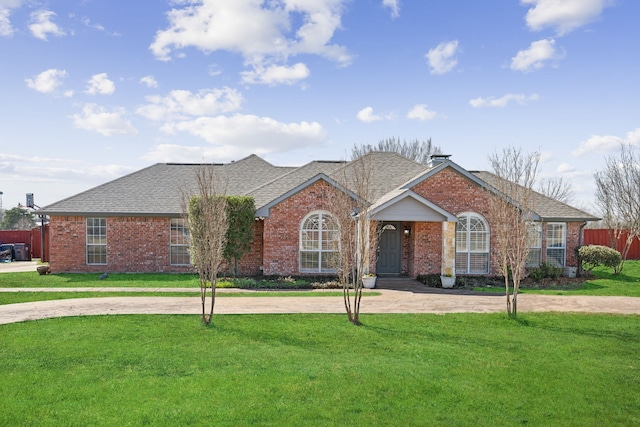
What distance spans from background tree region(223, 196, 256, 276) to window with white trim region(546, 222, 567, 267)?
1327 cm

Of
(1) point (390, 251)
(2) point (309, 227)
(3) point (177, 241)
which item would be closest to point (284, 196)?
(2) point (309, 227)

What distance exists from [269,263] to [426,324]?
9.39 metres

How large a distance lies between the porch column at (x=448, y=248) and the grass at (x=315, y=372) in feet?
21.4

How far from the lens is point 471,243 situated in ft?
65.1

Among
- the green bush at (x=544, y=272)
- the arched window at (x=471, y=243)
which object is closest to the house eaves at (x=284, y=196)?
the arched window at (x=471, y=243)

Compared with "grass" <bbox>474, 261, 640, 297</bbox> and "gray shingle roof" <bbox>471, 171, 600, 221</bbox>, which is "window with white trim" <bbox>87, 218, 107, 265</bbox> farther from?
"gray shingle roof" <bbox>471, 171, 600, 221</bbox>

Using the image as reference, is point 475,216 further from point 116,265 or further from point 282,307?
point 116,265

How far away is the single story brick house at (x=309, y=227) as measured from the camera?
19.2 m

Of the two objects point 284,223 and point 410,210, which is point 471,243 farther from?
point 284,223

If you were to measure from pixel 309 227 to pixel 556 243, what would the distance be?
11300 millimetres

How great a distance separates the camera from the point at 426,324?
437 inches

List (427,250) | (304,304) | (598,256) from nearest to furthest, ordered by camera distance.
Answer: (304,304) < (427,250) < (598,256)

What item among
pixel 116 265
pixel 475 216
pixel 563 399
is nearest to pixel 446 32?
pixel 475 216

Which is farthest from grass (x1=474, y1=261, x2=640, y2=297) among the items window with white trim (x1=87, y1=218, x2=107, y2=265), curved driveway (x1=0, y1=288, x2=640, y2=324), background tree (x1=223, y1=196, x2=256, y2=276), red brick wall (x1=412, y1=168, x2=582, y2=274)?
window with white trim (x1=87, y1=218, x2=107, y2=265)
